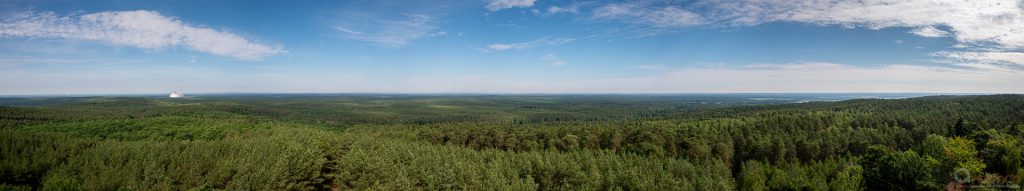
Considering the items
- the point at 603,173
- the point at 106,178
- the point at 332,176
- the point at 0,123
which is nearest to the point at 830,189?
the point at 603,173

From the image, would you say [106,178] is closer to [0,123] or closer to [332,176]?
[332,176]

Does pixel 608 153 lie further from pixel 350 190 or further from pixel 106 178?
pixel 106 178

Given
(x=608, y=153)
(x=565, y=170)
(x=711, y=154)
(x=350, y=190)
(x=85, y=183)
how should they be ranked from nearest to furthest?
(x=85, y=183)
(x=350, y=190)
(x=565, y=170)
(x=608, y=153)
(x=711, y=154)

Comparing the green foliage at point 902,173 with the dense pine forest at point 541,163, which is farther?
the green foliage at point 902,173

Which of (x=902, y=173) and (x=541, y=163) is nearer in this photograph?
(x=902, y=173)

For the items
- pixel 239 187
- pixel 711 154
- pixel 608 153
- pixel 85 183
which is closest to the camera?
pixel 239 187

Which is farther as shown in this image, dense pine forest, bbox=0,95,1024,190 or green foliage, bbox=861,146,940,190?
green foliage, bbox=861,146,940,190

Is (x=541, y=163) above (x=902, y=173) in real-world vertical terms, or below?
above

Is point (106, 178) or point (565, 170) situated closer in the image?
point (106, 178)

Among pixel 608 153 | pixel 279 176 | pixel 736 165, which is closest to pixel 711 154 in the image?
pixel 736 165
